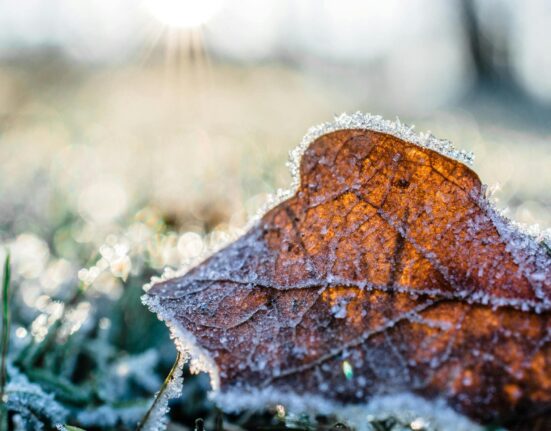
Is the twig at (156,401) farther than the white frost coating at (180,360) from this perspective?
Yes

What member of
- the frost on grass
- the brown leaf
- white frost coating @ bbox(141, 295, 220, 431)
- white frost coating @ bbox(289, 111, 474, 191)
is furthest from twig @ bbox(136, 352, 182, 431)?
white frost coating @ bbox(289, 111, 474, 191)

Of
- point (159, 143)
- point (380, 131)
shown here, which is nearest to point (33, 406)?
point (380, 131)

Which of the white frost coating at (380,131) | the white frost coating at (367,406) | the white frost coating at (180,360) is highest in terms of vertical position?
the white frost coating at (380,131)

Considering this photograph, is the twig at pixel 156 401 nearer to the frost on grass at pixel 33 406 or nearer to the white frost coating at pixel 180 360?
the white frost coating at pixel 180 360

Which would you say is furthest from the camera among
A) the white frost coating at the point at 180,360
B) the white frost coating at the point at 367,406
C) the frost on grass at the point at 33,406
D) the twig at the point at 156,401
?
the frost on grass at the point at 33,406

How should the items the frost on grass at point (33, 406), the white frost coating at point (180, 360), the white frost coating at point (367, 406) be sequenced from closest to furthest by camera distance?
the white frost coating at point (367, 406) < the white frost coating at point (180, 360) < the frost on grass at point (33, 406)

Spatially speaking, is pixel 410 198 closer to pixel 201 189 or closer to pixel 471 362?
pixel 471 362

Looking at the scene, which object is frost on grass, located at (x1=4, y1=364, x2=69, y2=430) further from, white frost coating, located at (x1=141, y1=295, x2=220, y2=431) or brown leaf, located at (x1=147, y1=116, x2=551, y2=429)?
brown leaf, located at (x1=147, y1=116, x2=551, y2=429)

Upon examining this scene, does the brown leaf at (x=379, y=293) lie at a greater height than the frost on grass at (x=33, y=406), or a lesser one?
greater

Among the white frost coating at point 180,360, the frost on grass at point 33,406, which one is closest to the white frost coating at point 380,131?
the white frost coating at point 180,360

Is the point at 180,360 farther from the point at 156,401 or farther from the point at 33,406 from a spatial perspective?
the point at 33,406
